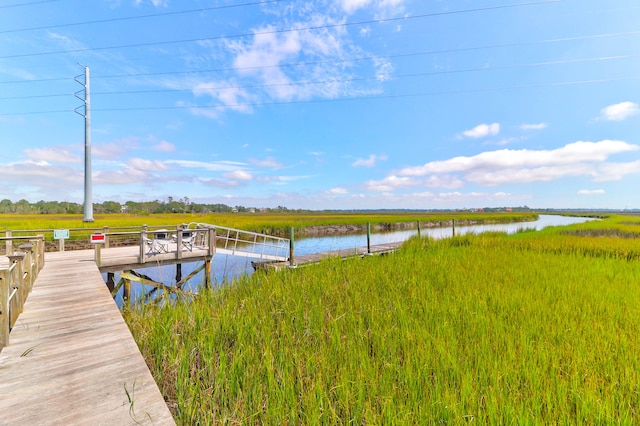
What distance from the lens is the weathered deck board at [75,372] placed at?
244 centimetres

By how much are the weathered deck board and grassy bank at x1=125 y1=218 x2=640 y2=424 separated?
14.4 inches

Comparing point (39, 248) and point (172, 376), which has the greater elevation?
point (39, 248)

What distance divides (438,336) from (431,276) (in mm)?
3780

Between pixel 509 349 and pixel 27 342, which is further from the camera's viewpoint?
pixel 27 342

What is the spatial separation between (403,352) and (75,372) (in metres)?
4.03

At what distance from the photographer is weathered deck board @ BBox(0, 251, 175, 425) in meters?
2.44

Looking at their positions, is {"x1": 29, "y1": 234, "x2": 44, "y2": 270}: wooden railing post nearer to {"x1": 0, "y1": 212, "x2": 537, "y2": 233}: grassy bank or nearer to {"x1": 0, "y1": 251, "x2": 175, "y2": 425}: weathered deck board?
{"x1": 0, "y1": 251, "x2": 175, "y2": 425}: weathered deck board

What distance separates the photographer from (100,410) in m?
2.49

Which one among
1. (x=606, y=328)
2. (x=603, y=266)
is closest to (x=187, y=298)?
(x=606, y=328)

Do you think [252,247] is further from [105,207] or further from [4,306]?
[105,207]

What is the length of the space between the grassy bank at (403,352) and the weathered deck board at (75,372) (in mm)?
366

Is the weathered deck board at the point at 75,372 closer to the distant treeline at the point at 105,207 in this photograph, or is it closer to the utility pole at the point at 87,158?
the utility pole at the point at 87,158

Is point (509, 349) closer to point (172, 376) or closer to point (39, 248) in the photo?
point (172, 376)

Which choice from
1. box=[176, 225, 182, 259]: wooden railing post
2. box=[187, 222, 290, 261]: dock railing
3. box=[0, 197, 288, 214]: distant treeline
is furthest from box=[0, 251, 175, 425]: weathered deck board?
box=[0, 197, 288, 214]: distant treeline
